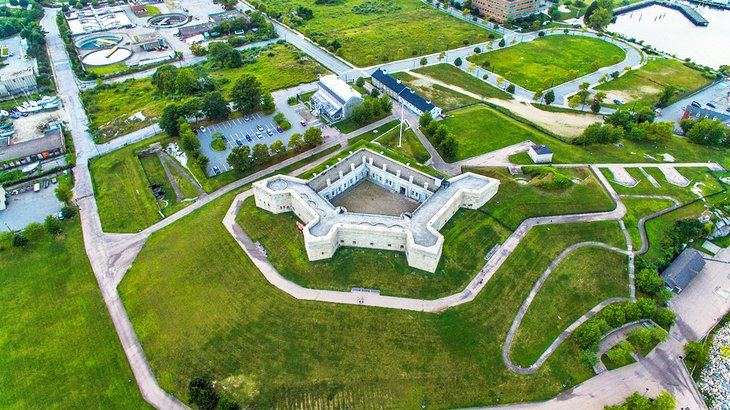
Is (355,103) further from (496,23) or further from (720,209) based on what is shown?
(496,23)

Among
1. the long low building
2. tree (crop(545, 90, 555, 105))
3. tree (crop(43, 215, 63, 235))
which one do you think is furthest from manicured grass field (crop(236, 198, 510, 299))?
tree (crop(545, 90, 555, 105))

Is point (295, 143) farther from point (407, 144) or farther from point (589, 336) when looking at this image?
point (589, 336)

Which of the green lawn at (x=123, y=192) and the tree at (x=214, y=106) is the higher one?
the tree at (x=214, y=106)

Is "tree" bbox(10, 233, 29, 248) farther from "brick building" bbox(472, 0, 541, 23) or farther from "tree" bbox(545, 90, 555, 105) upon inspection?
"brick building" bbox(472, 0, 541, 23)

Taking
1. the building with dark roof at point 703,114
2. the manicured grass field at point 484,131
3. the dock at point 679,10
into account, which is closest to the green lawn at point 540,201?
the manicured grass field at point 484,131

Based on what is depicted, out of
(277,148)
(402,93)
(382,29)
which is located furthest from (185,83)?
(382,29)

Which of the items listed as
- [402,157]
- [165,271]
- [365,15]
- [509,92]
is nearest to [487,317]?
[402,157]

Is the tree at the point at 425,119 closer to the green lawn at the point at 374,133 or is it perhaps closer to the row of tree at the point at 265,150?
the green lawn at the point at 374,133
